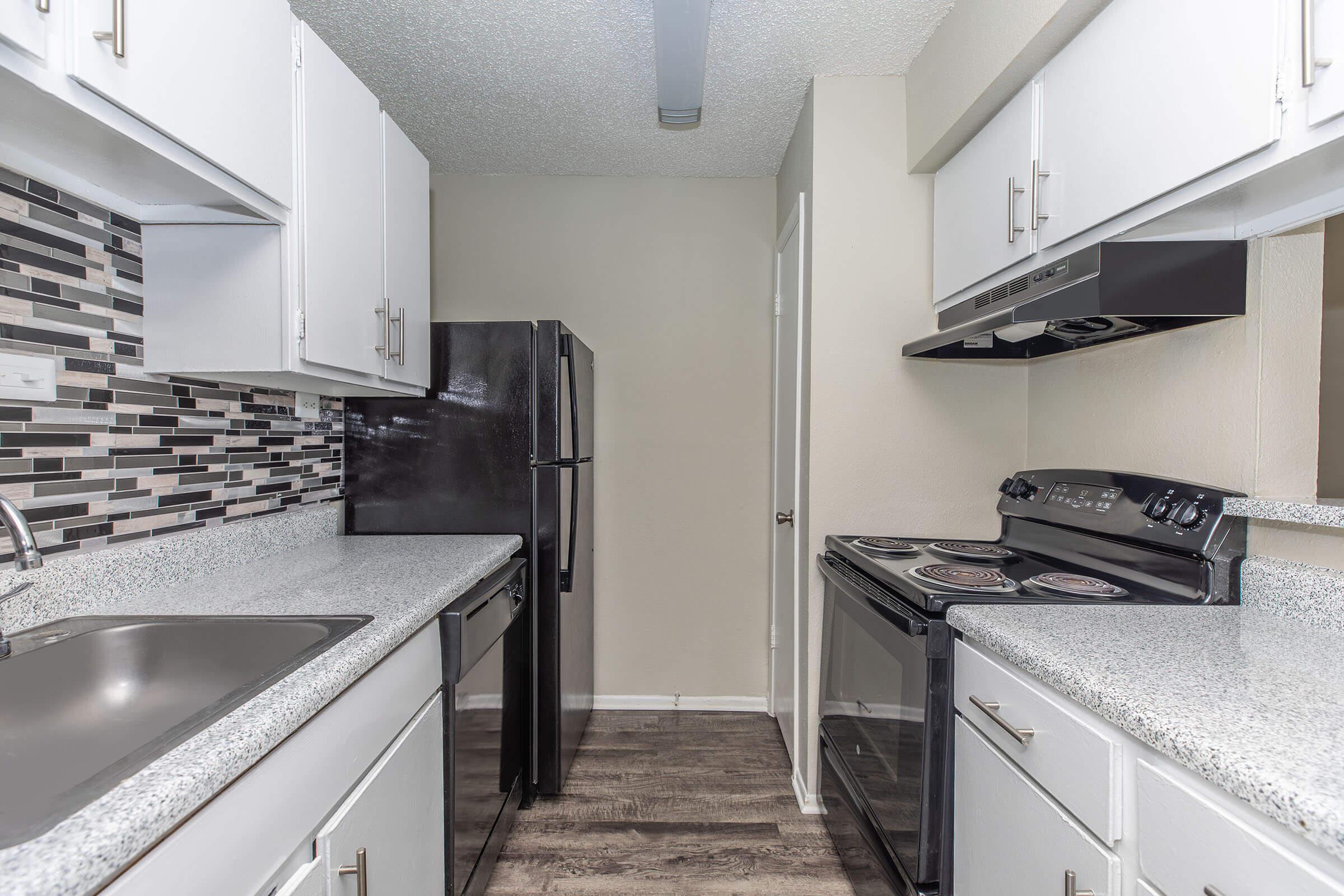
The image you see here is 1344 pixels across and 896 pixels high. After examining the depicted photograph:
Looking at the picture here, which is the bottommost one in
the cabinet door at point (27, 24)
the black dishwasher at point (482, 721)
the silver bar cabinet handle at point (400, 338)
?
the black dishwasher at point (482, 721)

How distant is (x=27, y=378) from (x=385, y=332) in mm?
766

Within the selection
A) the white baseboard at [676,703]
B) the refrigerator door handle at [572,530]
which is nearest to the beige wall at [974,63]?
the refrigerator door handle at [572,530]

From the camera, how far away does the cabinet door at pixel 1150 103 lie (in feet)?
3.26

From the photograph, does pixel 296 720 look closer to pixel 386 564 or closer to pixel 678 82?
pixel 386 564

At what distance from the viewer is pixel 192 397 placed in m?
1.56

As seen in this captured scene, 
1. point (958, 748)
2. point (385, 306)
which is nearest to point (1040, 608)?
point (958, 748)

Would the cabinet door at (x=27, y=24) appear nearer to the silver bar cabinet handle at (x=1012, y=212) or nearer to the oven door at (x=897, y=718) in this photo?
the oven door at (x=897, y=718)

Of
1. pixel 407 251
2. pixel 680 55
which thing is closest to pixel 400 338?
pixel 407 251

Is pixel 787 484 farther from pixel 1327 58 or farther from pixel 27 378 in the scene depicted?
pixel 27 378

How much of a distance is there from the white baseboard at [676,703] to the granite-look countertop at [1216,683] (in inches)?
76.1

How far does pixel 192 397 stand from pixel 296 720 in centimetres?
109

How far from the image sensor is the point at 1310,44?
895mm

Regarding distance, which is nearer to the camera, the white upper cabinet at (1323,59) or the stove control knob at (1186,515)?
the white upper cabinet at (1323,59)

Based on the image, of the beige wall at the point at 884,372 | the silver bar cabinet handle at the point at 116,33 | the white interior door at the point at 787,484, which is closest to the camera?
the silver bar cabinet handle at the point at 116,33
